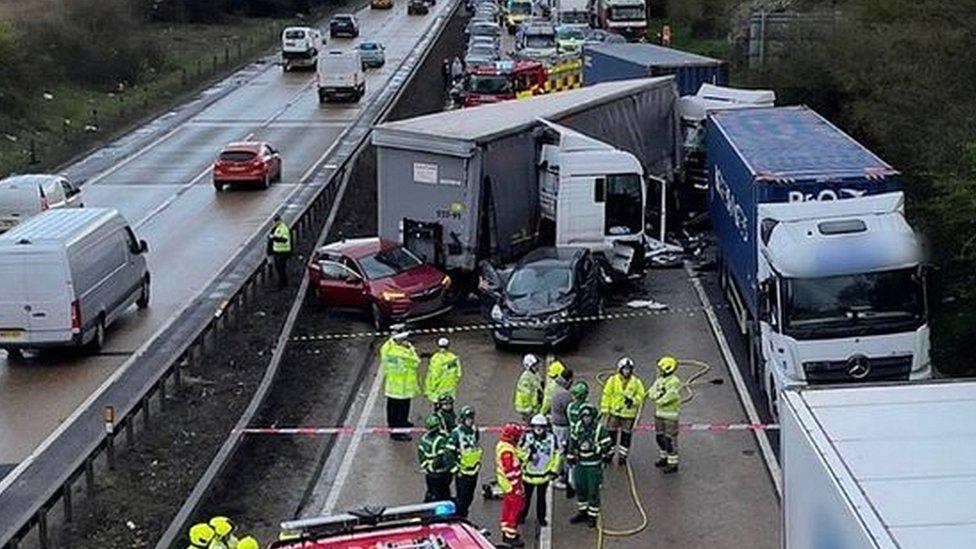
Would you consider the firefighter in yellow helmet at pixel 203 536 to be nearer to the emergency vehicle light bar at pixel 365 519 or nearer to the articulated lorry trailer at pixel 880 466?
the emergency vehicle light bar at pixel 365 519

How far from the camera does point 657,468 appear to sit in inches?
725

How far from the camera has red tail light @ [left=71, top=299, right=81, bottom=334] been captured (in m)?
23.1

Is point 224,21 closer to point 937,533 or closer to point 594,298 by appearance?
point 594,298

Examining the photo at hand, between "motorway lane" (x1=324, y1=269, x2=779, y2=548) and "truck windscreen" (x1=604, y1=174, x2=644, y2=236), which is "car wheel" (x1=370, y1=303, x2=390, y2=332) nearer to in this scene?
"motorway lane" (x1=324, y1=269, x2=779, y2=548)

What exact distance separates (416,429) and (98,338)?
6.72m

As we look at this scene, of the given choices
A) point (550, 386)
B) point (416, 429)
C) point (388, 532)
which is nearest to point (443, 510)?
point (388, 532)

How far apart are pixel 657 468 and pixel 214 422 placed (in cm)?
598

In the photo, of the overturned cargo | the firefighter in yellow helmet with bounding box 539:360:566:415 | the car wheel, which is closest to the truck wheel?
the firefighter in yellow helmet with bounding box 539:360:566:415

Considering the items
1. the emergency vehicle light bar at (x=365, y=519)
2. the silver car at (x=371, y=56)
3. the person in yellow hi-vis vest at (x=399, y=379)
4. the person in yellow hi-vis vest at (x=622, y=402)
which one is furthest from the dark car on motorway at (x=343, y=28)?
the emergency vehicle light bar at (x=365, y=519)

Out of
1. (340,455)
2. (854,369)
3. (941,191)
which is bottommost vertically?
(340,455)

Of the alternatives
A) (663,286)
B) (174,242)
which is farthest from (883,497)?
(174,242)

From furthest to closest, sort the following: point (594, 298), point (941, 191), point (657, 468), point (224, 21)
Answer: point (224, 21) < point (594, 298) < point (941, 191) < point (657, 468)

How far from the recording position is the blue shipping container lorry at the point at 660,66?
4016cm

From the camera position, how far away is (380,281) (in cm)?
2600
